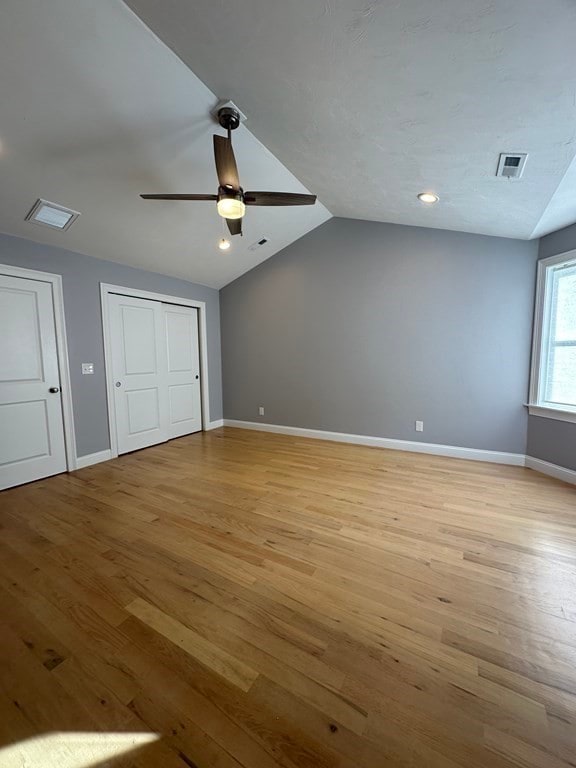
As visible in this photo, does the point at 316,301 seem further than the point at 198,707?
Answer: Yes

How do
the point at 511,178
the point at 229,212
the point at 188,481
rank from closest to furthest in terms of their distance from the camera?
the point at 229,212
the point at 511,178
the point at 188,481

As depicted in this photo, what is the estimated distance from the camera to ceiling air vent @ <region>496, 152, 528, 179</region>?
2.03 metres

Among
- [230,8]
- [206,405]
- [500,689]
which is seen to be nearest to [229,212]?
[230,8]

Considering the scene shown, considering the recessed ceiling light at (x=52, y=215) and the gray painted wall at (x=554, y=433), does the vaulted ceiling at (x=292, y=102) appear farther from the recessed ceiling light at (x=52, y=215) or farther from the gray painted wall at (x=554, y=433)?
the gray painted wall at (x=554, y=433)

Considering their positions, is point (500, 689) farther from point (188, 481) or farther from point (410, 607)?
point (188, 481)

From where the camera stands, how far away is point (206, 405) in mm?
5289

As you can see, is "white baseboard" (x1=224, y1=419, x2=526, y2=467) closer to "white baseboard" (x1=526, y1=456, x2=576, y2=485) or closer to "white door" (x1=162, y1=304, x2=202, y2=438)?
"white baseboard" (x1=526, y1=456, x2=576, y2=485)

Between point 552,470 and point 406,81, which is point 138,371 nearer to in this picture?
point 406,81

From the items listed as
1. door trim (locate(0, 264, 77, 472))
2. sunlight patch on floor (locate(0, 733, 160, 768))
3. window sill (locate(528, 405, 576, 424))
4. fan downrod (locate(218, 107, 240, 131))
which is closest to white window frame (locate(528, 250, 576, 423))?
window sill (locate(528, 405, 576, 424))

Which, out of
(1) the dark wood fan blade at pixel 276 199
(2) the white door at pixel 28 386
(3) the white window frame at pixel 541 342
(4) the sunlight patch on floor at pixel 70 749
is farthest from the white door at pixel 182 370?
(3) the white window frame at pixel 541 342

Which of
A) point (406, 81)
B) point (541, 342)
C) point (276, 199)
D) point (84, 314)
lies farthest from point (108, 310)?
point (541, 342)

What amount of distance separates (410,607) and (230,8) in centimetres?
312

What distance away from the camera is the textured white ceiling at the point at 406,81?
1330 mm

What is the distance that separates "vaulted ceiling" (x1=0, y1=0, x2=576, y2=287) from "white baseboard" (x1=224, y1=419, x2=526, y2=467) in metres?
2.48
